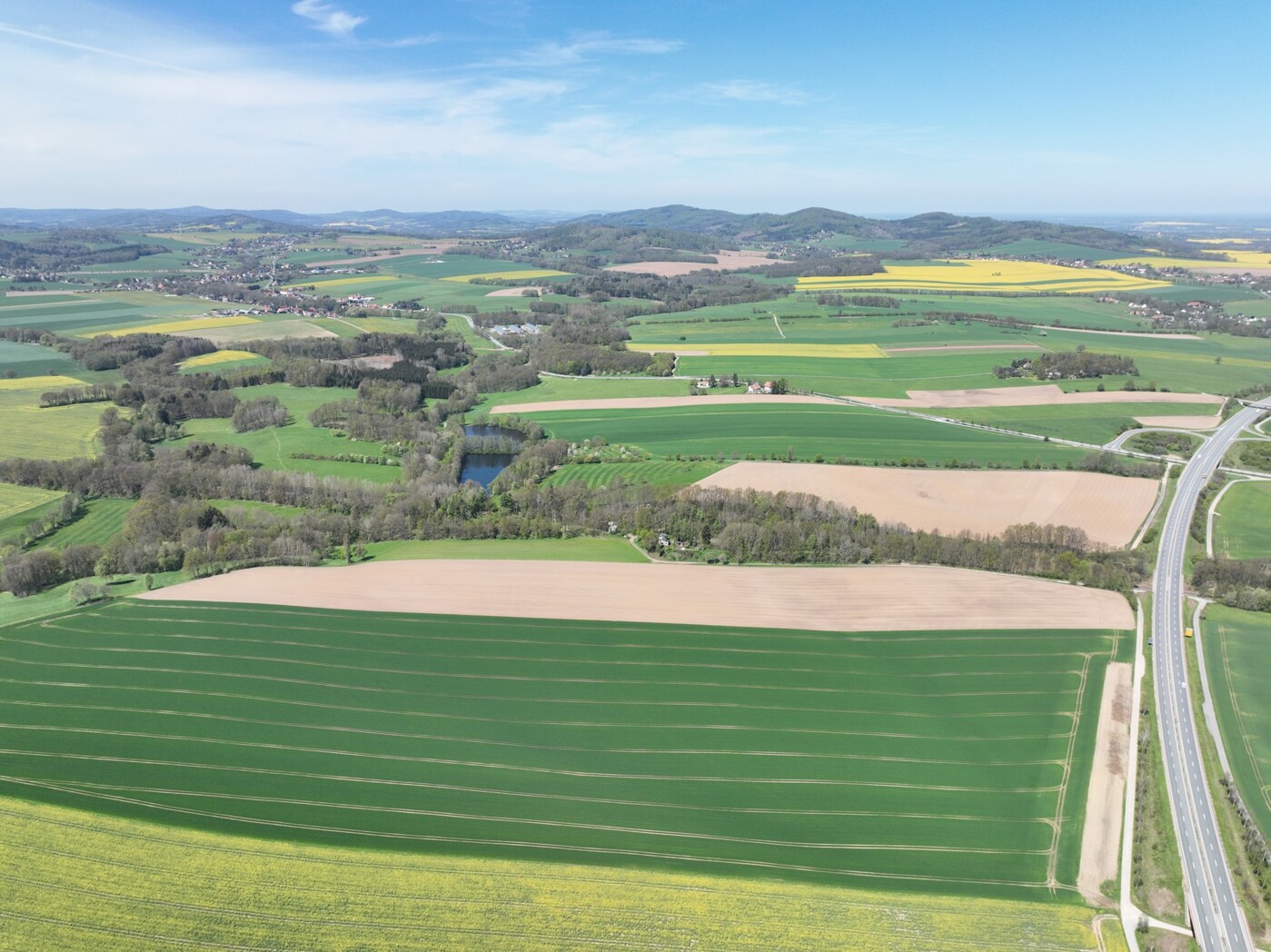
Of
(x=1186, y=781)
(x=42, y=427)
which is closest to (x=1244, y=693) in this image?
(x=1186, y=781)

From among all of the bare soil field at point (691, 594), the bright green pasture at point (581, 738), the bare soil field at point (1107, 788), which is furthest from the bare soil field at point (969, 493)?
the bare soil field at point (1107, 788)

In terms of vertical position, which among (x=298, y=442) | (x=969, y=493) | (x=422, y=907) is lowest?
(x=422, y=907)

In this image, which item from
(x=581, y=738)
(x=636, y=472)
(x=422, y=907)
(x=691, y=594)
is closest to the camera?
(x=422, y=907)

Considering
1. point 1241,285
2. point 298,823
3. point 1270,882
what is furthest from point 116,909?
point 1241,285

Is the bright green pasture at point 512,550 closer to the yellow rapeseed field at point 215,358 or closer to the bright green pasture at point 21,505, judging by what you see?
the bright green pasture at point 21,505

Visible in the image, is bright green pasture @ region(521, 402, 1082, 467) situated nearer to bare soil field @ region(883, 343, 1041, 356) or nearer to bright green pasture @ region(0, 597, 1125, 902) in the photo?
bright green pasture @ region(0, 597, 1125, 902)

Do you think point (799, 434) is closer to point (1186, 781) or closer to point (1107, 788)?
point (1186, 781)
